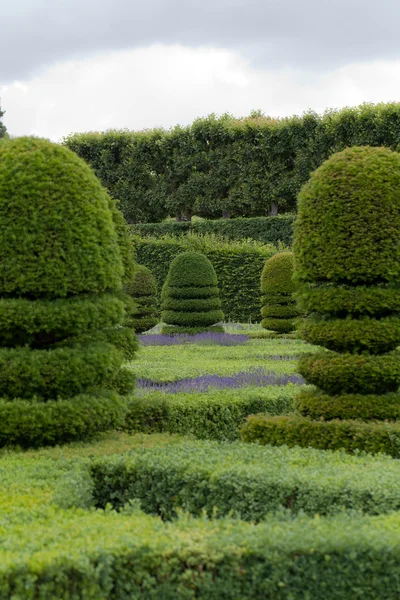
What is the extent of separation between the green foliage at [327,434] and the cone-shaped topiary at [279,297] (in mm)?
13778

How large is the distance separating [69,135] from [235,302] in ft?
53.6

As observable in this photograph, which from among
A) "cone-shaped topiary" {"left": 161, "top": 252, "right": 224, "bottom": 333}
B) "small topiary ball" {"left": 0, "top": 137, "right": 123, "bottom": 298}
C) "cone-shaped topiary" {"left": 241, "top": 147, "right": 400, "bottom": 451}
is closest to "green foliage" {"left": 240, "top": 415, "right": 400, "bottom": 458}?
"cone-shaped topiary" {"left": 241, "top": 147, "right": 400, "bottom": 451}

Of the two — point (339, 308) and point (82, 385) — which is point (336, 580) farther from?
point (339, 308)

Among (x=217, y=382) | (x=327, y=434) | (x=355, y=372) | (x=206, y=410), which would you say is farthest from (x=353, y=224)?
(x=217, y=382)

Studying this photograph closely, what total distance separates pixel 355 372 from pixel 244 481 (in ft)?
9.19

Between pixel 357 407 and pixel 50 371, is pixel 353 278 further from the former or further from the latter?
pixel 50 371

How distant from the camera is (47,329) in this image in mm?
6988

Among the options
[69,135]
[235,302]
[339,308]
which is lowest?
[235,302]

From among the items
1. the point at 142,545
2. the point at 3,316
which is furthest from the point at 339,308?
the point at 142,545

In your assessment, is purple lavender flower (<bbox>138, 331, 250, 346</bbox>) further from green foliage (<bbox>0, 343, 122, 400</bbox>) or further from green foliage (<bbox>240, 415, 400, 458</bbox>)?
green foliage (<bbox>0, 343, 122, 400</bbox>)

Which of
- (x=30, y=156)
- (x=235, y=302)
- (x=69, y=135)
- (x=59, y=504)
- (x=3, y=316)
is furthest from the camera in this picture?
(x=69, y=135)

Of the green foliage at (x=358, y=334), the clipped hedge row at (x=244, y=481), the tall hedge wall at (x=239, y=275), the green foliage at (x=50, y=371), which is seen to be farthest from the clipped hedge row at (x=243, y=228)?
the clipped hedge row at (x=244, y=481)

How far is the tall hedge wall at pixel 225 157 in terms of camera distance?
33.2m

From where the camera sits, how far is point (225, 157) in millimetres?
36031
